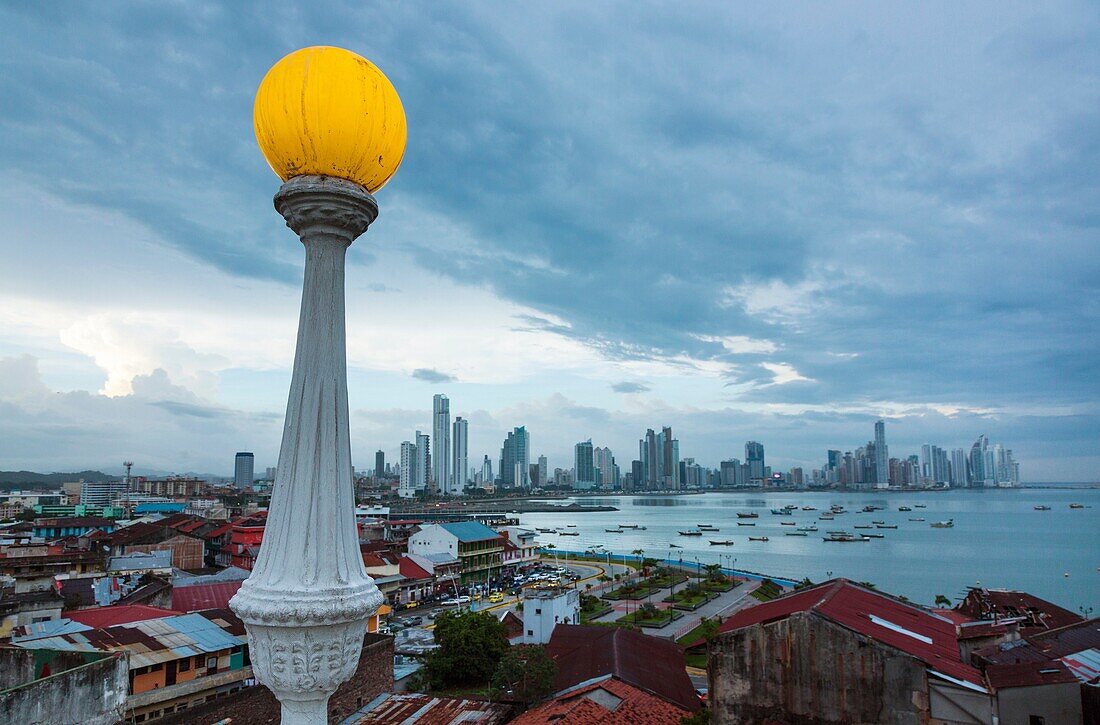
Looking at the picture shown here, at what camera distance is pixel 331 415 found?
3.79m

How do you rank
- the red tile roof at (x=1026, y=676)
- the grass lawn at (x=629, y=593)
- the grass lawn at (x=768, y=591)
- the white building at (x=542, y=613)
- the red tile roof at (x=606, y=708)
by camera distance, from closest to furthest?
the red tile roof at (x=1026, y=676) → the red tile roof at (x=606, y=708) → the white building at (x=542, y=613) → the grass lawn at (x=629, y=593) → the grass lawn at (x=768, y=591)

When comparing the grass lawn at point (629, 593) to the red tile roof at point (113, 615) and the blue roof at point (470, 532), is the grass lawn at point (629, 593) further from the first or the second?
the red tile roof at point (113, 615)

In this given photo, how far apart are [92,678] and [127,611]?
13.7 meters

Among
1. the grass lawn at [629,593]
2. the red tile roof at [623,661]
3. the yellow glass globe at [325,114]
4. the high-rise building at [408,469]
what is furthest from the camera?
the high-rise building at [408,469]

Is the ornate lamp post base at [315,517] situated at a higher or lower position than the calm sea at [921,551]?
higher

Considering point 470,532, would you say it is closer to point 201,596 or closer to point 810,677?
point 201,596

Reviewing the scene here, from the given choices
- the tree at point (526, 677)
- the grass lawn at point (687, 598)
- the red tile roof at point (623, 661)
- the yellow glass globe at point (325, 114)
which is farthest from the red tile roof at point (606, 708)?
the grass lawn at point (687, 598)

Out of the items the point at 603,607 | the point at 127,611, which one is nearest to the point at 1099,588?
the point at 603,607

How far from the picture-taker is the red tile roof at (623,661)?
17.9 meters

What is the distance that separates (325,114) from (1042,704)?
13.3 m

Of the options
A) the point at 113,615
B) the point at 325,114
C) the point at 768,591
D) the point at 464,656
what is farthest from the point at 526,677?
the point at 768,591

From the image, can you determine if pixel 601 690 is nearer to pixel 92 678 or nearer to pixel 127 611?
pixel 92 678

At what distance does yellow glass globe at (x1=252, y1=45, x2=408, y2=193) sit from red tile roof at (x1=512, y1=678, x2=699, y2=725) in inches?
534

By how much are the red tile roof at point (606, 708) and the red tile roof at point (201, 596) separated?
602 inches
